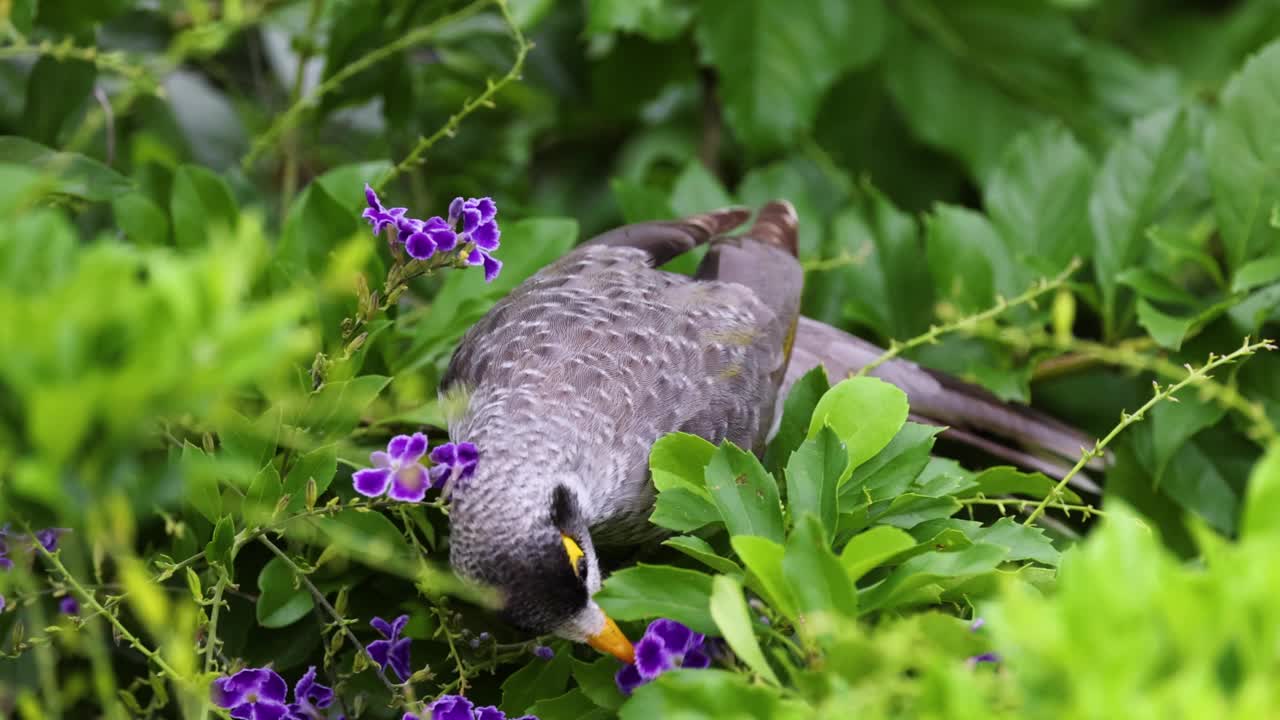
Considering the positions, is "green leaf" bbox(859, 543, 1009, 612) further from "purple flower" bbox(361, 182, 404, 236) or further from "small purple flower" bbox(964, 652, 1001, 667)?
"purple flower" bbox(361, 182, 404, 236)

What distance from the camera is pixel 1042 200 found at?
2.73 metres

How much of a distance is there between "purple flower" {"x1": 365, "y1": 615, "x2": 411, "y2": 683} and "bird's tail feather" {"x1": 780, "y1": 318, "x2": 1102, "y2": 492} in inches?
42.0

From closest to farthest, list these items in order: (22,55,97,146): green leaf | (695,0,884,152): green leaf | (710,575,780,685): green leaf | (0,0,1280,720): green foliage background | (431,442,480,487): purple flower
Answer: (0,0,1280,720): green foliage background → (710,575,780,685): green leaf → (431,442,480,487): purple flower → (22,55,97,146): green leaf → (695,0,884,152): green leaf

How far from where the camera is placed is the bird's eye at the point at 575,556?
1834 mm

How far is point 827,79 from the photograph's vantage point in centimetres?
311

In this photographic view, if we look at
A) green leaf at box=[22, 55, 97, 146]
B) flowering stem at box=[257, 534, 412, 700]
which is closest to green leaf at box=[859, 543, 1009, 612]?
flowering stem at box=[257, 534, 412, 700]

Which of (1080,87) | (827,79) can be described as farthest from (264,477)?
(1080,87)

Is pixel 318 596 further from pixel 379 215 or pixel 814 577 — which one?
pixel 814 577

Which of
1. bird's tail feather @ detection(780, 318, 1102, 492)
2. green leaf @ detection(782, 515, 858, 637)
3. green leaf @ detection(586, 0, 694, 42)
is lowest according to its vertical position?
bird's tail feather @ detection(780, 318, 1102, 492)

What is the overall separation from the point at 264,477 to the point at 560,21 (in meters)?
2.13

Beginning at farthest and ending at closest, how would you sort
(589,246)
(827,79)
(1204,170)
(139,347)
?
1. (827,79)
2. (1204,170)
3. (589,246)
4. (139,347)

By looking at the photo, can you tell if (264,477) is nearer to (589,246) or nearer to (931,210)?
(589,246)

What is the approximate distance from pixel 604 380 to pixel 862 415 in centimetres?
61

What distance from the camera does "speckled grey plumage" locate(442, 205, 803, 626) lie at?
72.1 inches
